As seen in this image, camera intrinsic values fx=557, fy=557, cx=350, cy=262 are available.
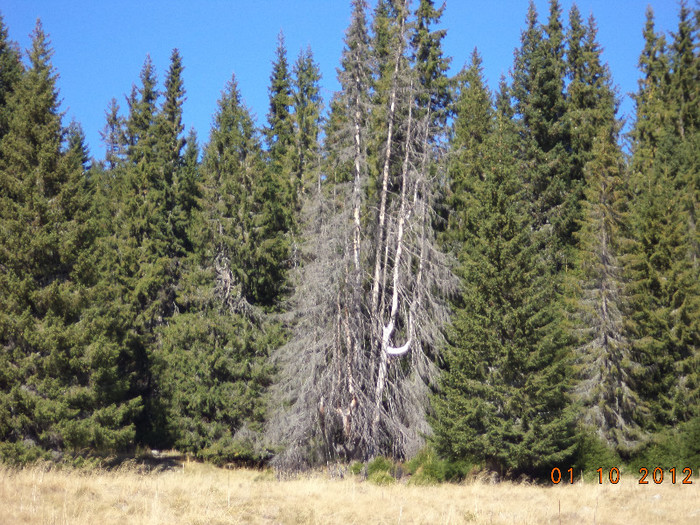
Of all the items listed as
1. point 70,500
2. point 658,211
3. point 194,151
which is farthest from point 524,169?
point 70,500

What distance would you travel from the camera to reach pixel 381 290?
881 inches

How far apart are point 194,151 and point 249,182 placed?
12385 millimetres

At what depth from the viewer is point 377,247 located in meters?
21.0

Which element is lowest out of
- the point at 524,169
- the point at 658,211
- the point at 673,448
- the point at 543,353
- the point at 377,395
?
the point at 673,448

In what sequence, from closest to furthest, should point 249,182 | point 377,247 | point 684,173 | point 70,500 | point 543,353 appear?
point 70,500 < point 543,353 < point 377,247 < point 684,173 < point 249,182

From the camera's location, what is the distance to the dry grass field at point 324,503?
9.52 meters

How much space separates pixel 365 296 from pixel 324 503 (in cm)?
1027

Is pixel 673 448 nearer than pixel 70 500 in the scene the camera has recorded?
No

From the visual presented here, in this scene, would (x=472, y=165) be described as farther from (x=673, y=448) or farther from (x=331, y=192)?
(x=673, y=448)

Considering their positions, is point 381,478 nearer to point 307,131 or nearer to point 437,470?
point 437,470
